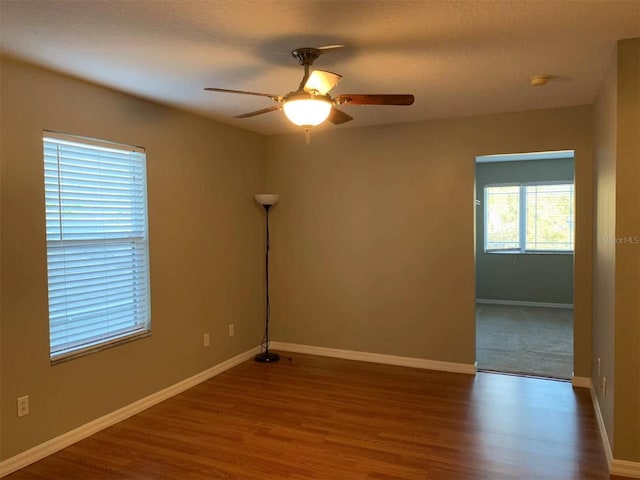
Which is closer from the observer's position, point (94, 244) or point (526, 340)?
point (94, 244)

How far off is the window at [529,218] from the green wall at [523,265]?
0.12m

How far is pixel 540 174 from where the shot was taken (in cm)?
789

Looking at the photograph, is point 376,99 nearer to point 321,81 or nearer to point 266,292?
point 321,81

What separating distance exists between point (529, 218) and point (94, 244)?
6956mm

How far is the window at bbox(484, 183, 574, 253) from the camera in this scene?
7.83 m

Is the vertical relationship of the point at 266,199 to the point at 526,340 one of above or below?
above

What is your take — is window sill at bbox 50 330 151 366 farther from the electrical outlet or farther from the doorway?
the doorway

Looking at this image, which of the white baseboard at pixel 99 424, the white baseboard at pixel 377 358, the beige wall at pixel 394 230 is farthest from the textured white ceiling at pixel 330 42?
the white baseboard at pixel 377 358

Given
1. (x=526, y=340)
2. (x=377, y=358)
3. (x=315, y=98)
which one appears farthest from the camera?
(x=526, y=340)

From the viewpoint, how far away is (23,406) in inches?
113

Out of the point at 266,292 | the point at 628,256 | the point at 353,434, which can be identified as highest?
the point at 628,256

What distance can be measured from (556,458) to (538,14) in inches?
98.6

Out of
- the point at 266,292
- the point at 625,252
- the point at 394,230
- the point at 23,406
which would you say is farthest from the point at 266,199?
the point at 625,252

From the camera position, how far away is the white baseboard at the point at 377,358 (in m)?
4.56
